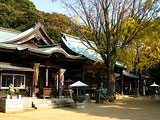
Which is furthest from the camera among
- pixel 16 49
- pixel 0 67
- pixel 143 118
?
pixel 16 49

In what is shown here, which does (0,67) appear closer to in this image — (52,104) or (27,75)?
(27,75)

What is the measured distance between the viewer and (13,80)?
52.6 feet

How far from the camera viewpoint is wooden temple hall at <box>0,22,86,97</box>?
15688 millimetres

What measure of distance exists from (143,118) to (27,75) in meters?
11.2

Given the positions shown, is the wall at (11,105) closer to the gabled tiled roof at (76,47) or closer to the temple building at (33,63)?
the temple building at (33,63)

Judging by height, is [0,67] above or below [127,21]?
below


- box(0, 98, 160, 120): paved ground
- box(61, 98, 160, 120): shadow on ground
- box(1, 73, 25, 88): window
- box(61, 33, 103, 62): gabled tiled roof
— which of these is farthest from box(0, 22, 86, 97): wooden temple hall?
box(61, 98, 160, 120): shadow on ground

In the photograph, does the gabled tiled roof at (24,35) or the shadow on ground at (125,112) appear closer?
the shadow on ground at (125,112)

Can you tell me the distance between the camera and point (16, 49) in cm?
1588

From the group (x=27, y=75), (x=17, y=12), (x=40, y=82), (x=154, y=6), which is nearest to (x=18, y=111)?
(x=27, y=75)

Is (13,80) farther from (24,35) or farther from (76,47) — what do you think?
(76,47)

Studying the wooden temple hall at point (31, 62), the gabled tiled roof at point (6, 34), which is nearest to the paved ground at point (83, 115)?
the wooden temple hall at point (31, 62)

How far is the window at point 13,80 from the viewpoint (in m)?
15.6

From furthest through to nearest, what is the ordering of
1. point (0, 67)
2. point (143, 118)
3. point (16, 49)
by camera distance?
point (16, 49) < point (0, 67) < point (143, 118)
